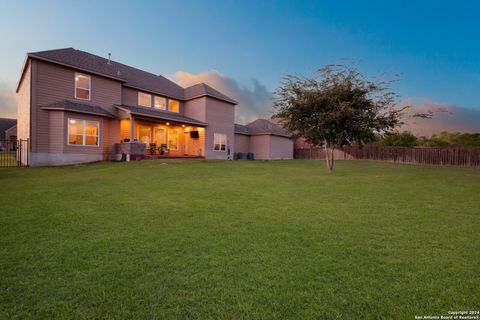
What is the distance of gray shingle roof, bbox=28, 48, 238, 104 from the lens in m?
15.5

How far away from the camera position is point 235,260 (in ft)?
9.32

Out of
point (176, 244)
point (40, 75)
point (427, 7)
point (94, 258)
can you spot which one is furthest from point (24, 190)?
point (427, 7)

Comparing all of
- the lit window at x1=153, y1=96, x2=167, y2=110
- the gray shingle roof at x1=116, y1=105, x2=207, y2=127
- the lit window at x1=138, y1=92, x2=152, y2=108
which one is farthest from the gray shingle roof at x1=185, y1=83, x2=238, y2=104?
the lit window at x1=138, y1=92, x2=152, y2=108

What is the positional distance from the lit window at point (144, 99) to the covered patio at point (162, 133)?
35.7 inches

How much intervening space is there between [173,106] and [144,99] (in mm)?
2924

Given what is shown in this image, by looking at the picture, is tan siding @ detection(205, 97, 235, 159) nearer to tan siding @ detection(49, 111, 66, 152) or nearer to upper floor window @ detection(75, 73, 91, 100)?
upper floor window @ detection(75, 73, 91, 100)

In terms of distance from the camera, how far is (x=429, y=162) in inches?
897

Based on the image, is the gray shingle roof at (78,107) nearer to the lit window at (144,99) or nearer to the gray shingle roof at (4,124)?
the lit window at (144,99)

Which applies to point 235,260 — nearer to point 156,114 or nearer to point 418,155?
point 156,114

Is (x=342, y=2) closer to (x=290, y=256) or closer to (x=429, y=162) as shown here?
(x=429, y=162)

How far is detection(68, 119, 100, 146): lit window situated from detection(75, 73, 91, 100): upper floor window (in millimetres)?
1949

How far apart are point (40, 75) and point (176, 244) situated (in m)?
17.2

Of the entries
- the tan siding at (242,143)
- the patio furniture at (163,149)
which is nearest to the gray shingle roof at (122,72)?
the patio furniture at (163,149)

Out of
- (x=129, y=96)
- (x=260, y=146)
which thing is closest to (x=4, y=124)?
(x=129, y=96)
